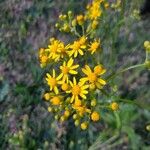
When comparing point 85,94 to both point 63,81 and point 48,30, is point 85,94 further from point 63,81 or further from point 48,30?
point 48,30

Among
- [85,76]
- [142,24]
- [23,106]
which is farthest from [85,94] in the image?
[142,24]

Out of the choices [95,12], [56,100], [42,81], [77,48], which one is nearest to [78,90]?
[56,100]

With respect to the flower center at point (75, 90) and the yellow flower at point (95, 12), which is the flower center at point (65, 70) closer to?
the flower center at point (75, 90)

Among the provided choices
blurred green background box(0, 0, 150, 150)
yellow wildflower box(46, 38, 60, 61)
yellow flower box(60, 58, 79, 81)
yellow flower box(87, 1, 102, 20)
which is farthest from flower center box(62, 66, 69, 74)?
blurred green background box(0, 0, 150, 150)

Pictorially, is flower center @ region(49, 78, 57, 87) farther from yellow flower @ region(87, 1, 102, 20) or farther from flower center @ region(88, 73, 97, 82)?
yellow flower @ region(87, 1, 102, 20)

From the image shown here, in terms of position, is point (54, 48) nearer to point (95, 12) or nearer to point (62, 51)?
point (62, 51)

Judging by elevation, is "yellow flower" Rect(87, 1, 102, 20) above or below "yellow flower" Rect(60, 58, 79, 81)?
above

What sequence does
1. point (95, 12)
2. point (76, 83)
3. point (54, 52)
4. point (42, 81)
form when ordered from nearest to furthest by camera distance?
point (76, 83)
point (54, 52)
point (95, 12)
point (42, 81)

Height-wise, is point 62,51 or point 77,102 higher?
point 62,51
